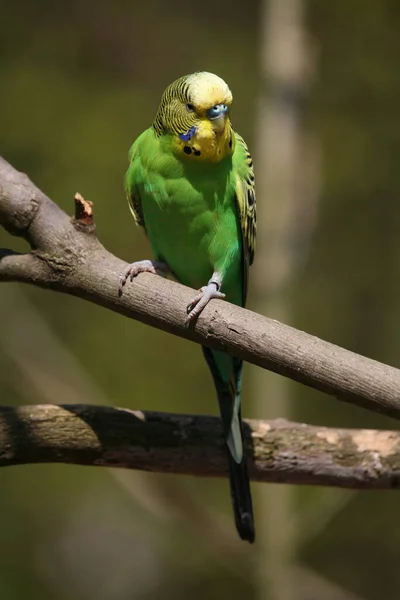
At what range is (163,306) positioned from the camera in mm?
2104

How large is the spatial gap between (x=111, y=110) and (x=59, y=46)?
0.69 metres

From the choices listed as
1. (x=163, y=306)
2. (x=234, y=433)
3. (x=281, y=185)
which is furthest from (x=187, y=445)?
(x=281, y=185)

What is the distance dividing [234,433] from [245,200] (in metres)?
0.80

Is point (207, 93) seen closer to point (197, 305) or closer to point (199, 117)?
point (199, 117)

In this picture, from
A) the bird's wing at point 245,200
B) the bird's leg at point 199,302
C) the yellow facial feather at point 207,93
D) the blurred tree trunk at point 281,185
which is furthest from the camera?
the blurred tree trunk at point 281,185

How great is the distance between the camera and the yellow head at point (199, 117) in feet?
7.64

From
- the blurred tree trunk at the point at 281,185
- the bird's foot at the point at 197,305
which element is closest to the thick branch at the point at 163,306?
the bird's foot at the point at 197,305

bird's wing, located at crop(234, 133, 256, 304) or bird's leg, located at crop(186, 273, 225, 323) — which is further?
bird's wing, located at crop(234, 133, 256, 304)

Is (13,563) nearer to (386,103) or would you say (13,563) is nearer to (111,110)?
(111,110)

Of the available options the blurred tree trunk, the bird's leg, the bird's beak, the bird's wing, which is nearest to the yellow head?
the bird's beak

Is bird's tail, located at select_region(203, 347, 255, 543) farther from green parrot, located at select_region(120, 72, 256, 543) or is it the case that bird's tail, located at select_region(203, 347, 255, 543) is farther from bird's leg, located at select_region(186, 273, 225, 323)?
bird's leg, located at select_region(186, 273, 225, 323)

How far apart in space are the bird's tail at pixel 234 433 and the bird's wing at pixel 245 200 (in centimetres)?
33

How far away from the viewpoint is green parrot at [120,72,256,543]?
93.7 inches

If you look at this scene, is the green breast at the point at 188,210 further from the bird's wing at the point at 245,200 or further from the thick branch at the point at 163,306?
the thick branch at the point at 163,306
